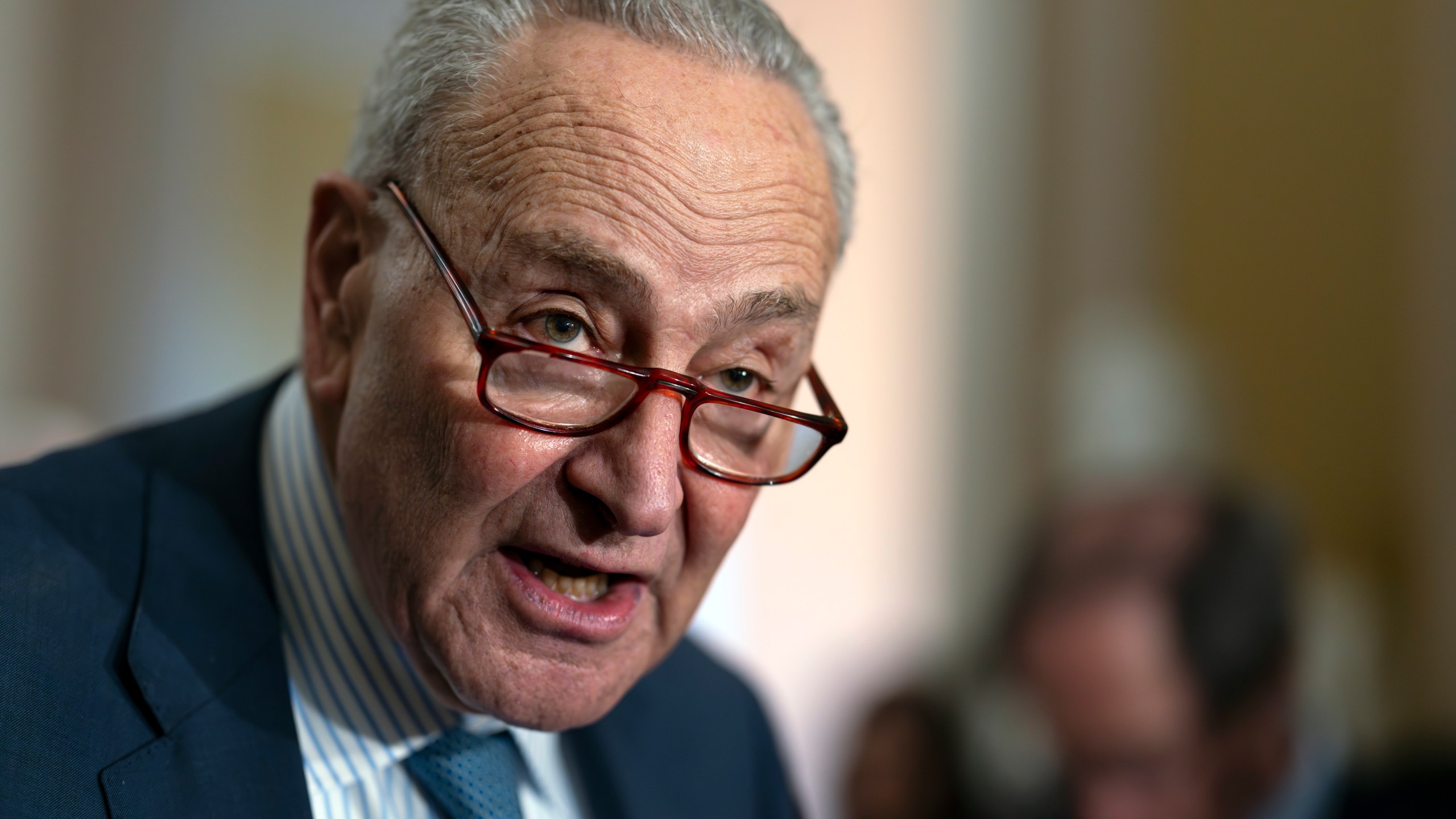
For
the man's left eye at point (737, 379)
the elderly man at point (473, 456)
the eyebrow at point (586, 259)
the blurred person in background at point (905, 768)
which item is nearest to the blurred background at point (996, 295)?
the blurred person in background at point (905, 768)

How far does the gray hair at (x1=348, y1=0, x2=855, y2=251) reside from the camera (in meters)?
0.97

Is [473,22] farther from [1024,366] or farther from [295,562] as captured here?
[1024,366]

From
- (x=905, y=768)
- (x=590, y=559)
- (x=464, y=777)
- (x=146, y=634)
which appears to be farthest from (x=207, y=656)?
(x=905, y=768)

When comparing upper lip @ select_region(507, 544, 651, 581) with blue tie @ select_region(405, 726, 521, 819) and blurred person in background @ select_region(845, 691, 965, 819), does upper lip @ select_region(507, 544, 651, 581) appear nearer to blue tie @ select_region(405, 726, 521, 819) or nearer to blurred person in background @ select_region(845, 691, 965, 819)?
blue tie @ select_region(405, 726, 521, 819)

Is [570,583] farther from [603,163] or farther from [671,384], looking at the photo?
[603,163]

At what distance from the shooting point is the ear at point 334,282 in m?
1.05

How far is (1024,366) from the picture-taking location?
436 centimetres

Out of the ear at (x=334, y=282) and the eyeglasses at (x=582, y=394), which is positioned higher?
the ear at (x=334, y=282)

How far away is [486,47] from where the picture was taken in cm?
99

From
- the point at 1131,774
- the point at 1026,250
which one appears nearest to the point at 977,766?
the point at 1131,774

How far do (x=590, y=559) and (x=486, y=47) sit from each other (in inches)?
19.2

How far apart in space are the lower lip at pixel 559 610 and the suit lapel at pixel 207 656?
27cm

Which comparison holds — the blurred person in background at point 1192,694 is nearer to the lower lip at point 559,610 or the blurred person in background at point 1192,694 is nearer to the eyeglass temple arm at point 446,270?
the lower lip at point 559,610

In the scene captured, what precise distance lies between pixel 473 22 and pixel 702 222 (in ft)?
1.00
